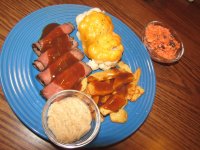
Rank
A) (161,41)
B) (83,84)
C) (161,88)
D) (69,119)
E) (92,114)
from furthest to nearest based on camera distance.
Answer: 1. (161,41)
2. (161,88)
3. (83,84)
4. (92,114)
5. (69,119)

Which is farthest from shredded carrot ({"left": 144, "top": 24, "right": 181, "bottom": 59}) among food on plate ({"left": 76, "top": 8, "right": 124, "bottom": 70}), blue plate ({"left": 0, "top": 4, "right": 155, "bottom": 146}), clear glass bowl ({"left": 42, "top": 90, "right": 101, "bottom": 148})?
clear glass bowl ({"left": 42, "top": 90, "right": 101, "bottom": 148})

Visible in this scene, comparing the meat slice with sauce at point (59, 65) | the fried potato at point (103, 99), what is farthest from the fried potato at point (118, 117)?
the meat slice with sauce at point (59, 65)

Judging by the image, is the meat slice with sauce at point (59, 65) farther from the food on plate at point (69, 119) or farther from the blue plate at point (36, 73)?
the food on plate at point (69, 119)

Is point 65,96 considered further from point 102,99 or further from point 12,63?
point 12,63

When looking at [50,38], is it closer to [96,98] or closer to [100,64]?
[100,64]

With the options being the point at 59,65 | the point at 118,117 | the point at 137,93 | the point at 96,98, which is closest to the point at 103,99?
the point at 96,98

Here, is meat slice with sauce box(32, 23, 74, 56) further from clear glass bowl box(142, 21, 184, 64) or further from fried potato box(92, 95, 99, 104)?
clear glass bowl box(142, 21, 184, 64)
